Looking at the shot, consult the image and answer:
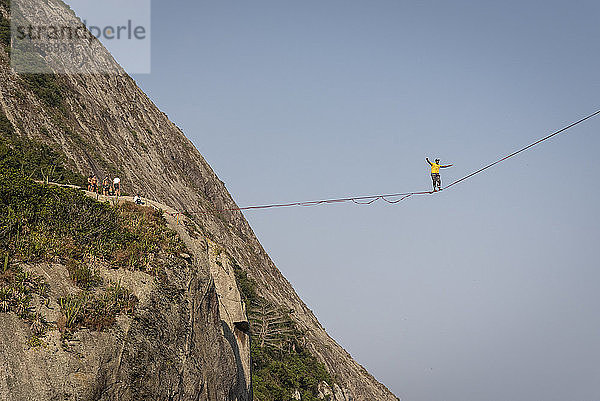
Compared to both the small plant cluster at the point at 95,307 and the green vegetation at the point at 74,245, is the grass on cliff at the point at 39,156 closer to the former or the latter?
the green vegetation at the point at 74,245

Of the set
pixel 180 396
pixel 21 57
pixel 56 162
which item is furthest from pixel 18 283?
pixel 21 57

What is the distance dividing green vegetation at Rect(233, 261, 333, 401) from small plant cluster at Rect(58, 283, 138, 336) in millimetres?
36126

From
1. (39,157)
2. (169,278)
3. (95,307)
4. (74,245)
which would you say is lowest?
(95,307)

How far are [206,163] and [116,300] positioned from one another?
208 feet

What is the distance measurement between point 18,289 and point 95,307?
1.80 m

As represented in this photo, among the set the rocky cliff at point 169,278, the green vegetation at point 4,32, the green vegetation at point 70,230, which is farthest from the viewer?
the green vegetation at point 4,32

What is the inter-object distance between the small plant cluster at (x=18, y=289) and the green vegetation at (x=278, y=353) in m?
37.8

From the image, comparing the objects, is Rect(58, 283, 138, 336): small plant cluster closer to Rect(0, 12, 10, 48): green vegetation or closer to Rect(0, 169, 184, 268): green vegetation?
Rect(0, 169, 184, 268): green vegetation

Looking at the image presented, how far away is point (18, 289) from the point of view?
11664 millimetres

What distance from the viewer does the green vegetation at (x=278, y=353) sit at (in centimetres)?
5078

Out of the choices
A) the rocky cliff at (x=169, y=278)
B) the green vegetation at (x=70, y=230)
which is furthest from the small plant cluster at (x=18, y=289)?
the green vegetation at (x=70, y=230)

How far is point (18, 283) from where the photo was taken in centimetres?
1181

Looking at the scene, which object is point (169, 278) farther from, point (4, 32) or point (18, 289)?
point (4, 32)

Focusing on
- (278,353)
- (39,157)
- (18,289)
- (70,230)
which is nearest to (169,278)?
(70,230)
